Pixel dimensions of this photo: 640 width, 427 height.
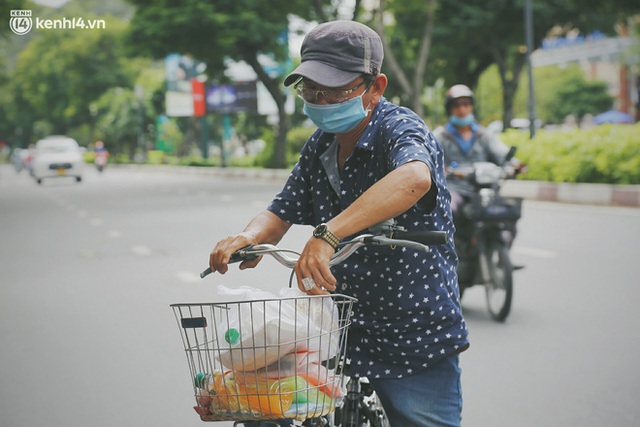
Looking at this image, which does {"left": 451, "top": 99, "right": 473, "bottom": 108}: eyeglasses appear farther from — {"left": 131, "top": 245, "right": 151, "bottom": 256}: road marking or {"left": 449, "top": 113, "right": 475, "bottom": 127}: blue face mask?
{"left": 131, "top": 245, "right": 151, "bottom": 256}: road marking

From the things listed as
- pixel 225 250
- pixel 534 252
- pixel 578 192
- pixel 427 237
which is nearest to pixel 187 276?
pixel 534 252

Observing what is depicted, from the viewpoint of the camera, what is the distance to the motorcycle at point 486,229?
6512mm

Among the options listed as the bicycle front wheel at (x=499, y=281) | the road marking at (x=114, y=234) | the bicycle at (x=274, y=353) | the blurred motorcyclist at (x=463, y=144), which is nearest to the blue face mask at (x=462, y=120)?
the blurred motorcyclist at (x=463, y=144)

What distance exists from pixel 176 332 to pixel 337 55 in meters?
4.58

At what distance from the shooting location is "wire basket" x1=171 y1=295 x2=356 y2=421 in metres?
1.98

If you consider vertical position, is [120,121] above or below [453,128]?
below

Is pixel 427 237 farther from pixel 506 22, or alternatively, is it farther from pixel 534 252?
pixel 506 22

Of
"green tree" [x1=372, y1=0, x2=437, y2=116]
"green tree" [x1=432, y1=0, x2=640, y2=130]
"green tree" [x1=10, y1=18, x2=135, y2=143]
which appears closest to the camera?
"green tree" [x1=372, y1=0, x2=437, y2=116]

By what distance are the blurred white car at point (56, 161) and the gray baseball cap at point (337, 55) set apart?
3136 centimetres

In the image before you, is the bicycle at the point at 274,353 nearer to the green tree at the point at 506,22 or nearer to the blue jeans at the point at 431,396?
the blue jeans at the point at 431,396

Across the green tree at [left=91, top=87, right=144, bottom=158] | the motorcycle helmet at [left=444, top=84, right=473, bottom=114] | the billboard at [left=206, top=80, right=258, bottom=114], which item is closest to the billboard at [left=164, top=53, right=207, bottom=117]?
the billboard at [left=206, top=80, right=258, bottom=114]

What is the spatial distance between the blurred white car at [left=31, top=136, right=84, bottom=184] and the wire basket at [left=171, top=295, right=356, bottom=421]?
31.5 meters

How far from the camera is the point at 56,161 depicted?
32.3 metres

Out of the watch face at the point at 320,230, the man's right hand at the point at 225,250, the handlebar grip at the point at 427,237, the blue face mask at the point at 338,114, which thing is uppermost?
the blue face mask at the point at 338,114
